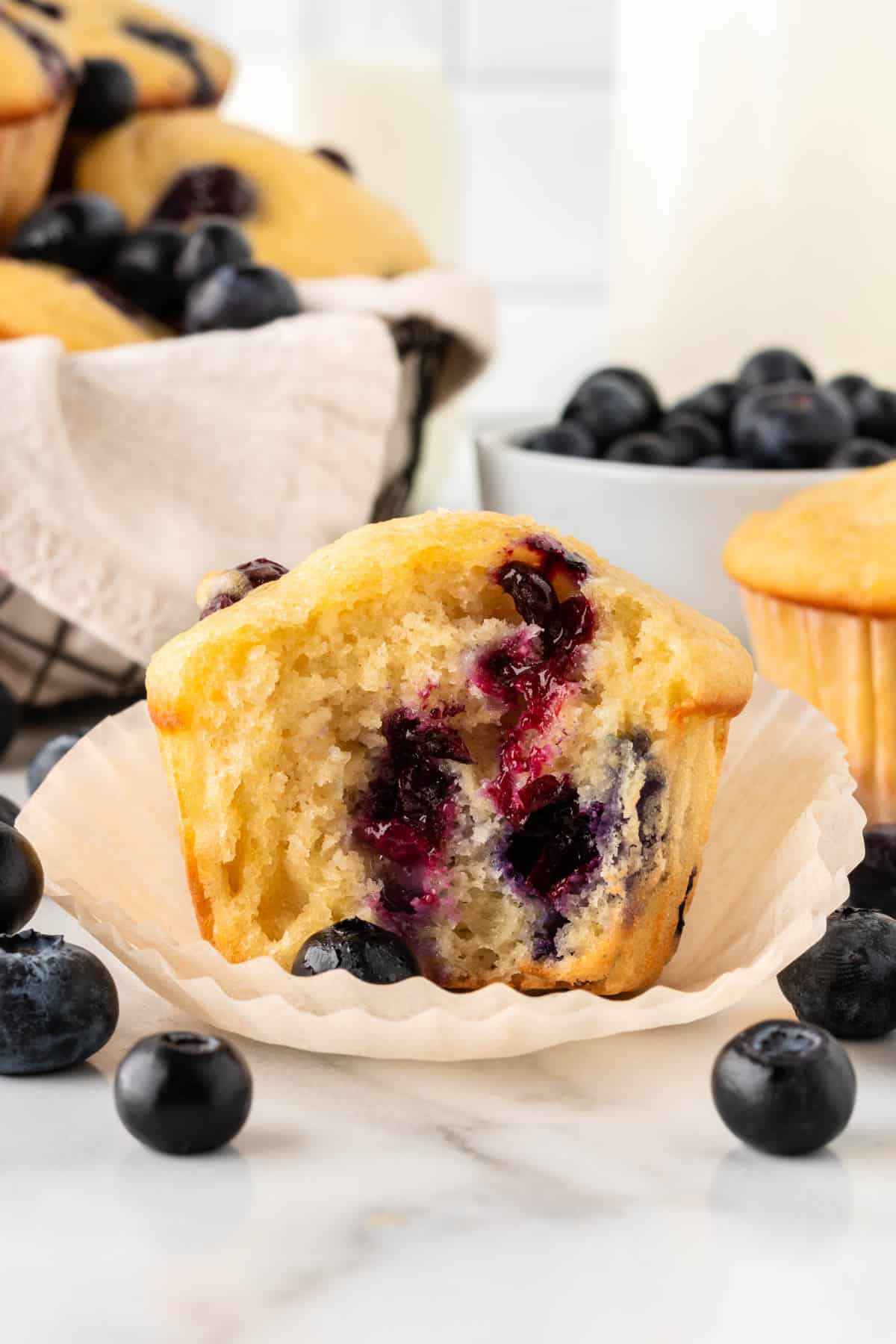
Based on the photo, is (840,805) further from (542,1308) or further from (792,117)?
(792,117)

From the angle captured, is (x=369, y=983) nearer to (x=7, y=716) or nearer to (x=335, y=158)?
(x=7, y=716)

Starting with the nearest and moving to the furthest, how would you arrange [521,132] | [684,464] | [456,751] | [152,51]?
[456,751], [684,464], [152,51], [521,132]

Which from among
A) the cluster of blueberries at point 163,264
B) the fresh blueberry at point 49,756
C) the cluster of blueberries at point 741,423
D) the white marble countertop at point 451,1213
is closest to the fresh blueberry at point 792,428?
the cluster of blueberries at point 741,423

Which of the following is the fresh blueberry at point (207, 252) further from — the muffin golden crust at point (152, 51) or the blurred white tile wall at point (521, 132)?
the blurred white tile wall at point (521, 132)

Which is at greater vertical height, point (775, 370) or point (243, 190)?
point (243, 190)

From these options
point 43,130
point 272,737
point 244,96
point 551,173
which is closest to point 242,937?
point 272,737

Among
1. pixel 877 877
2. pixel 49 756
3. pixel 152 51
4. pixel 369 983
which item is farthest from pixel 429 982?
pixel 152 51

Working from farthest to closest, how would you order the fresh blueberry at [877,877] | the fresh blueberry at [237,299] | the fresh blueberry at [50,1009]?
1. the fresh blueberry at [237,299]
2. the fresh blueberry at [877,877]
3. the fresh blueberry at [50,1009]
